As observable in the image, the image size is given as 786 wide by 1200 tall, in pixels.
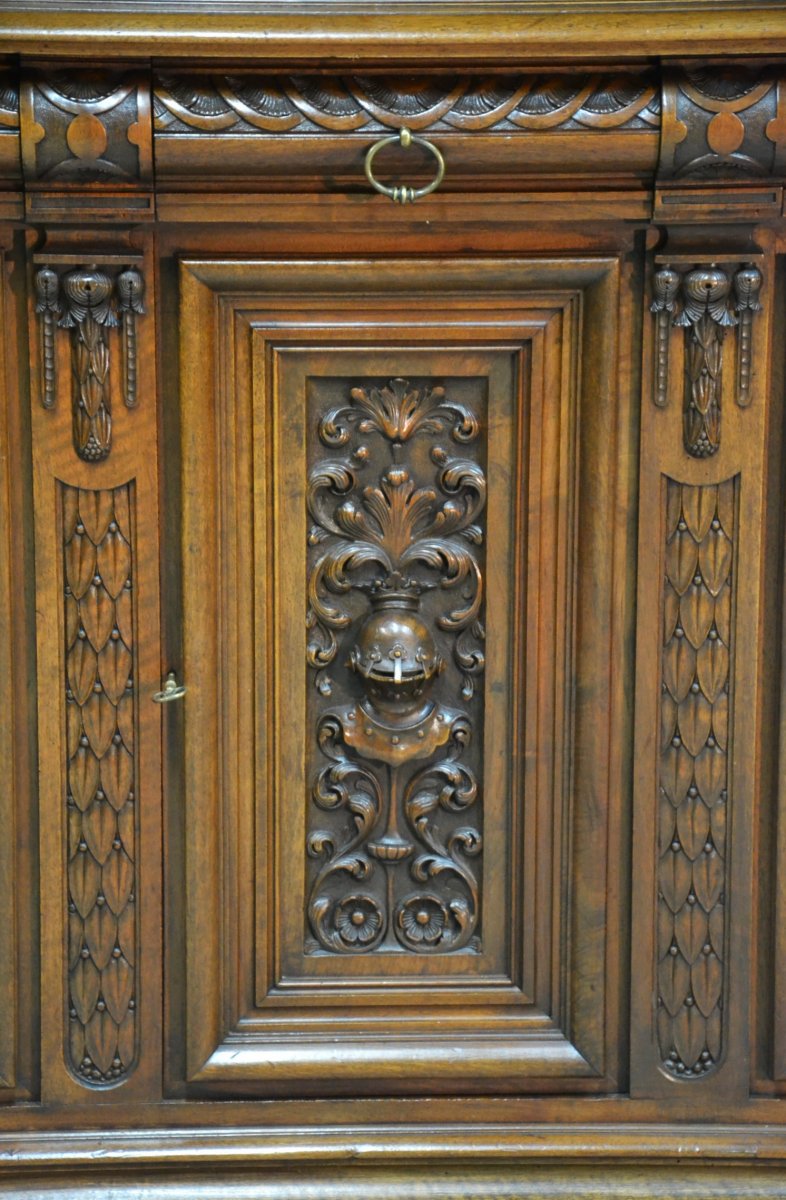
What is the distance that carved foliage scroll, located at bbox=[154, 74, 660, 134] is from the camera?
125 centimetres

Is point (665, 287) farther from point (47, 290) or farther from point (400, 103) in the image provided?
point (47, 290)

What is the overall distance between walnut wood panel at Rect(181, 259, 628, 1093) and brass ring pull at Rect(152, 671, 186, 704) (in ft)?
0.05

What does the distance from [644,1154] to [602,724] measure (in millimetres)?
398

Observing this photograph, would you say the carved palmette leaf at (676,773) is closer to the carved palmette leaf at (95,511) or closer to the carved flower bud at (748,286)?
the carved flower bud at (748,286)

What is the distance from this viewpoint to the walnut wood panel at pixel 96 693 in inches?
51.4

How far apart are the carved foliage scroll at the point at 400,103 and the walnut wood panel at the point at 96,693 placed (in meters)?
0.15

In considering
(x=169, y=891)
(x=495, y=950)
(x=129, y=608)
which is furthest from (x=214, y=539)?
(x=495, y=950)

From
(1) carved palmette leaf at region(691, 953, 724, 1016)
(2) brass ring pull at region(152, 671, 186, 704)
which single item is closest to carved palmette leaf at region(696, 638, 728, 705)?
(1) carved palmette leaf at region(691, 953, 724, 1016)

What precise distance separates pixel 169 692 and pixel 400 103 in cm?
55

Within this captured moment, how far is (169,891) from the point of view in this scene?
1.37m

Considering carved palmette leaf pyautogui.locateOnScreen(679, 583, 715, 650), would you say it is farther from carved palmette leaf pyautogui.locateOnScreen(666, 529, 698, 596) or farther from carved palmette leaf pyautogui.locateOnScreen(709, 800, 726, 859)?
carved palmette leaf pyautogui.locateOnScreen(709, 800, 726, 859)

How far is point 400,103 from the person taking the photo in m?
1.26

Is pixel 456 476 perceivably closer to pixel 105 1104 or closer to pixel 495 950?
pixel 495 950

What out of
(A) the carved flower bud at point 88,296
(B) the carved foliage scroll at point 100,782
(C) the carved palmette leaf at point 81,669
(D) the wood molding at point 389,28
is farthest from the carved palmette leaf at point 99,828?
(D) the wood molding at point 389,28
